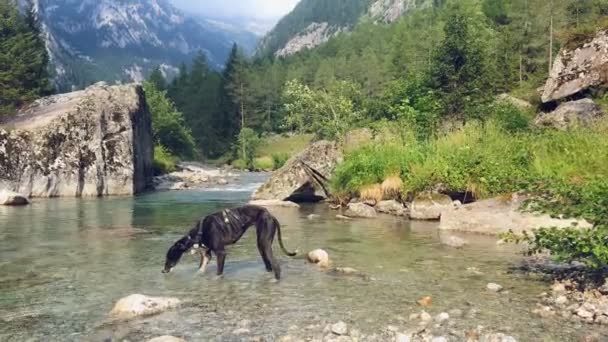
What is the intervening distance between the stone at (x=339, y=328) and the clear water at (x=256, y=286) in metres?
0.36

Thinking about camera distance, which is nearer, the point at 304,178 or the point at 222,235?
the point at 222,235

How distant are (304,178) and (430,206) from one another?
8140 mm

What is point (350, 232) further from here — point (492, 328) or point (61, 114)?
point (61, 114)

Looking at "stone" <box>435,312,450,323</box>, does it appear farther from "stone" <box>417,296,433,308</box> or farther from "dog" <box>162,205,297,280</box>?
"dog" <box>162,205,297,280</box>

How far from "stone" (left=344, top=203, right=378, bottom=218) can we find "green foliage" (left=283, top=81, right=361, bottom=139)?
10263 millimetres

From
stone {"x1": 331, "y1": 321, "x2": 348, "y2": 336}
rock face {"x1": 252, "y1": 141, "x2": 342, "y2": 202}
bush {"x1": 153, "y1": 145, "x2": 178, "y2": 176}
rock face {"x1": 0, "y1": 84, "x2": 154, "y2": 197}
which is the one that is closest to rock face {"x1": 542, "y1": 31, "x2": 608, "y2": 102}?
rock face {"x1": 252, "y1": 141, "x2": 342, "y2": 202}

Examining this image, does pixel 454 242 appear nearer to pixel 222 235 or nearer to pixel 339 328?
pixel 222 235

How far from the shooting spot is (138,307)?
30.8 ft

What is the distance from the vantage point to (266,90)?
128250 millimetres

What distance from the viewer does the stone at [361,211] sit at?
2191 cm

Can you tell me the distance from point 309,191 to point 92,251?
13.8 metres

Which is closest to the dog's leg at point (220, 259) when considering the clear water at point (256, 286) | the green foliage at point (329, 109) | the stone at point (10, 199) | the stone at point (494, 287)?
the clear water at point (256, 286)

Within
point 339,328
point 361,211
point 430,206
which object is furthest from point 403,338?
point 361,211

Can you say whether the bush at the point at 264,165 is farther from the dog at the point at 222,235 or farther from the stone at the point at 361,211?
the dog at the point at 222,235
